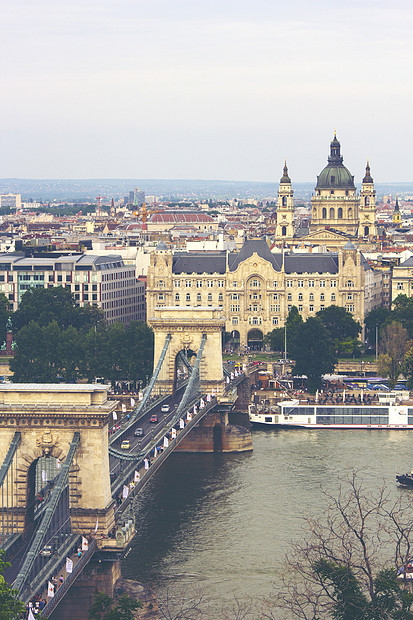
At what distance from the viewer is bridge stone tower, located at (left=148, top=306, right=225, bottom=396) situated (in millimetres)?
78625

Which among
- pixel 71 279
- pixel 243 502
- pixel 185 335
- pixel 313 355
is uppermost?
pixel 71 279

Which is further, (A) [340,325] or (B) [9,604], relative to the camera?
(A) [340,325]

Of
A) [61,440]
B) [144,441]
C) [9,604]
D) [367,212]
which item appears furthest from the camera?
[367,212]

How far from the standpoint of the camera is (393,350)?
99750mm

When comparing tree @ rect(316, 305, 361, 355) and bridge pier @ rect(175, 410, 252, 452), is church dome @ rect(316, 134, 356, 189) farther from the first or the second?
bridge pier @ rect(175, 410, 252, 452)

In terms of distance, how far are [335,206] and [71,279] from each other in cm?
5300

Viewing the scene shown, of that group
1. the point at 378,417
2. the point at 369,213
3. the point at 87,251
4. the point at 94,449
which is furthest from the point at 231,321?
the point at 94,449

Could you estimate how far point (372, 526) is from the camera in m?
58.5

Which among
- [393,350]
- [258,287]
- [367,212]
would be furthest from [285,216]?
[393,350]

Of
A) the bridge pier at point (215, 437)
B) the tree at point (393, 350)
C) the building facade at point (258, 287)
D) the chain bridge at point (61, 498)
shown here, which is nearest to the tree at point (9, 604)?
the chain bridge at point (61, 498)

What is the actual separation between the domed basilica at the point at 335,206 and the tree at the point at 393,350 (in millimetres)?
56659

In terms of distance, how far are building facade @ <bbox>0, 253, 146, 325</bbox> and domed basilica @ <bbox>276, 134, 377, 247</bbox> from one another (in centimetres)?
4162

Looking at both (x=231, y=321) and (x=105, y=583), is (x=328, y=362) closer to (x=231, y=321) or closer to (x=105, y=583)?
(x=231, y=321)

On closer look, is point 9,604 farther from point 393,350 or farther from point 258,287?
point 258,287
